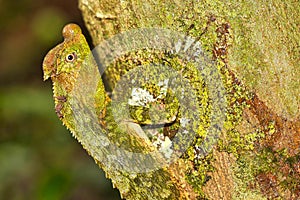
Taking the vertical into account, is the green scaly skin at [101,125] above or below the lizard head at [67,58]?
below

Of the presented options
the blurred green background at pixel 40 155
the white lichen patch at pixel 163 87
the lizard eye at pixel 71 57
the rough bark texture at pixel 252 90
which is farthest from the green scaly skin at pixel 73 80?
the blurred green background at pixel 40 155

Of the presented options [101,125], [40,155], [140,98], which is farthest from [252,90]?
[40,155]

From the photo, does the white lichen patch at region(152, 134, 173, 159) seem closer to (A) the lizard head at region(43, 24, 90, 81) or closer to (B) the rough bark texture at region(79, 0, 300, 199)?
(B) the rough bark texture at region(79, 0, 300, 199)

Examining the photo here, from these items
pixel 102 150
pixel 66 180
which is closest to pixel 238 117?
pixel 102 150

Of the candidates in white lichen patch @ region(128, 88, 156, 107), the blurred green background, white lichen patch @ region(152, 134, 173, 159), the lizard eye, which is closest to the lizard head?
the lizard eye

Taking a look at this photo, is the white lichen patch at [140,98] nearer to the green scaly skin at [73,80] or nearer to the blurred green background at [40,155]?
the green scaly skin at [73,80]

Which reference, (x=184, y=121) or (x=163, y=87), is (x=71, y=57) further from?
(x=184, y=121)

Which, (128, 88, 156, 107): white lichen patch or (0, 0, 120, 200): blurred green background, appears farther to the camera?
(0, 0, 120, 200): blurred green background
